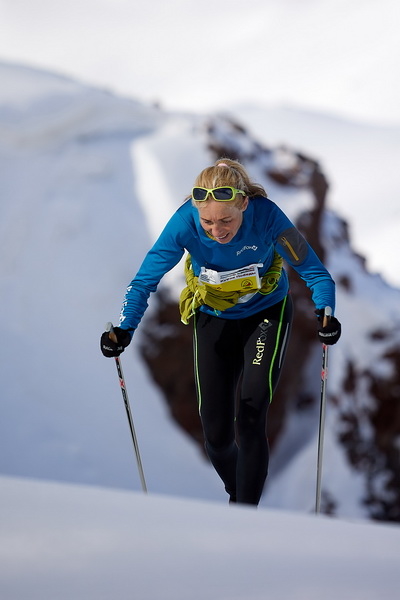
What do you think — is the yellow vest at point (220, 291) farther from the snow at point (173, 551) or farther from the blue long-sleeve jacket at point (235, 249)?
the snow at point (173, 551)

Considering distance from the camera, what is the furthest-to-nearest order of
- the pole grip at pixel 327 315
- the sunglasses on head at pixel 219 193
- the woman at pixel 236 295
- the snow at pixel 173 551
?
the pole grip at pixel 327 315, the woman at pixel 236 295, the sunglasses on head at pixel 219 193, the snow at pixel 173 551

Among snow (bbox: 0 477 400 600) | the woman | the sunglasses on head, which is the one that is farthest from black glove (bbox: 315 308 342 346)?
snow (bbox: 0 477 400 600)

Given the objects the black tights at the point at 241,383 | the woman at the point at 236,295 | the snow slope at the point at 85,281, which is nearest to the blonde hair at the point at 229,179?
the woman at the point at 236,295

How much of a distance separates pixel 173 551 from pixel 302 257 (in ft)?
5.76

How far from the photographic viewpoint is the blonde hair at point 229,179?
270 centimetres

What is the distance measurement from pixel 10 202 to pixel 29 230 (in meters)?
0.56

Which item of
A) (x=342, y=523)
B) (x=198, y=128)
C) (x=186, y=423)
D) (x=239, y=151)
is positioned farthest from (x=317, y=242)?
(x=342, y=523)

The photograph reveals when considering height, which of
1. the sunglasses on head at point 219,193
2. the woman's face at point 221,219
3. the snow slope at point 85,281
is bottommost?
the snow slope at point 85,281

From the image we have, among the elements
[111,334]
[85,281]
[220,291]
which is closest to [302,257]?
[220,291]

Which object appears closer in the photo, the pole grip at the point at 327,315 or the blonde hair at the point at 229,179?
the blonde hair at the point at 229,179

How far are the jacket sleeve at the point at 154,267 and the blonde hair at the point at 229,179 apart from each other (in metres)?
0.18

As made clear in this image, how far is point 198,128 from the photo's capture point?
33.3 ft

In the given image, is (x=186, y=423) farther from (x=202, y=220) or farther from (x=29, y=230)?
(x=202, y=220)

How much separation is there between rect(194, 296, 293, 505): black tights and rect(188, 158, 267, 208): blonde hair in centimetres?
55
